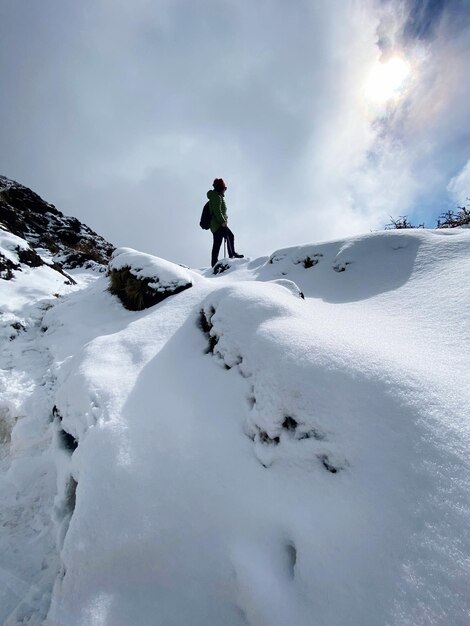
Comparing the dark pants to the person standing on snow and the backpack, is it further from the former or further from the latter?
the backpack

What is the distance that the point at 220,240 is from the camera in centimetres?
973

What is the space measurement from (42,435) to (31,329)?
316cm

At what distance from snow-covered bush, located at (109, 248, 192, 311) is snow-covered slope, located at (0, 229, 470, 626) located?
2.19 meters

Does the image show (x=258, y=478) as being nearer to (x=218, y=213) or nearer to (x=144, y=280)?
(x=144, y=280)

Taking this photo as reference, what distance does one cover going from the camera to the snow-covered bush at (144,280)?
18.8 ft

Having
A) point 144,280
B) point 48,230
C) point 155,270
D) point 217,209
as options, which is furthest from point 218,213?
point 48,230

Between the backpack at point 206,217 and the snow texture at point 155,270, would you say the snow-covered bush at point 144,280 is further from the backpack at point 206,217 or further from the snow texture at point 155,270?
the backpack at point 206,217

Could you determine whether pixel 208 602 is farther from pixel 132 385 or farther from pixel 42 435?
pixel 42 435

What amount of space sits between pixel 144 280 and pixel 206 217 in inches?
173

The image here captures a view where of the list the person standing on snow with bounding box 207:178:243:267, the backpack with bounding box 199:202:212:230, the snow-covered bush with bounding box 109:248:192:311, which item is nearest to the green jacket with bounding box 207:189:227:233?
the person standing on snow with bounding box 207:178:243:267

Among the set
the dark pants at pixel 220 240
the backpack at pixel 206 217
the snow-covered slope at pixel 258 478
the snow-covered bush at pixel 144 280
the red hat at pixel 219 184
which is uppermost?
the red hat at pixel 219 184

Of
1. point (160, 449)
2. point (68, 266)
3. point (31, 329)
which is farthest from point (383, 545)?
point (68, 266)

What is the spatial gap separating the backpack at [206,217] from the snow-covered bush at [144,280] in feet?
11.1

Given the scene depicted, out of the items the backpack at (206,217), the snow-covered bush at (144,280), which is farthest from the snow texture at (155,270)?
the backpack at (206,217)
